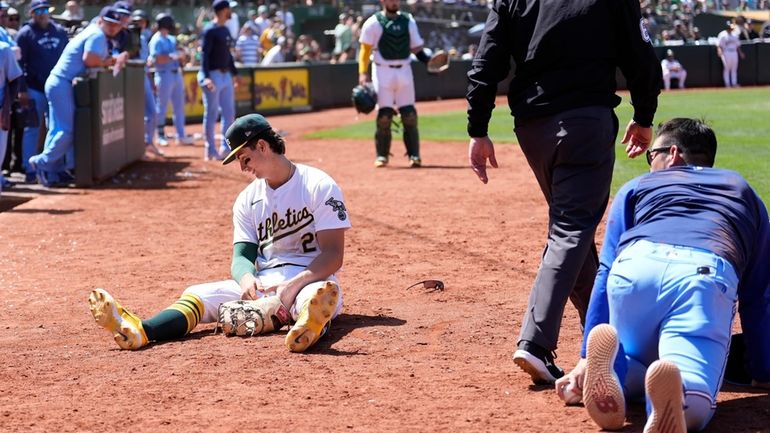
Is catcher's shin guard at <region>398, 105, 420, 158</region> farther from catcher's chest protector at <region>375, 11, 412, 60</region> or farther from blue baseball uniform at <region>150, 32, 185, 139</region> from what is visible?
blue baseball uniform at <region>150, 32, 185, 139</region>

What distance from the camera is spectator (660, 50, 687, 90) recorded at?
36.7 m

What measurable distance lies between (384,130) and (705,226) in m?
11.7

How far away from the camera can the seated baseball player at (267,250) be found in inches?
245

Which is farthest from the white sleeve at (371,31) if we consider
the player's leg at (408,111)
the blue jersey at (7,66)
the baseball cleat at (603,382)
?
the baseball cleat at (603,382)

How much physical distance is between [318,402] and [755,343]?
193 centimetres

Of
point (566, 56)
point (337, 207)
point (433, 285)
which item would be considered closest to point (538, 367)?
point (566, 56)

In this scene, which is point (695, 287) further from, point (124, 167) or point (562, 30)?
point (124, 167)

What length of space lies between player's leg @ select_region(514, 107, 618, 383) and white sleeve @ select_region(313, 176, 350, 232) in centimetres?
149

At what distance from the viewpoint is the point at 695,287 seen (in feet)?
14.5

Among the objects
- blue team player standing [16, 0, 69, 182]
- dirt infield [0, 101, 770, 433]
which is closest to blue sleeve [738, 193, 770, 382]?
dirt infield [0, 101, 770, 433]

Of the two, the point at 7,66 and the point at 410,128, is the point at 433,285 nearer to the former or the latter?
the point at 7,66

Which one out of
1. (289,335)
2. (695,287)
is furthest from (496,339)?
(695,287)

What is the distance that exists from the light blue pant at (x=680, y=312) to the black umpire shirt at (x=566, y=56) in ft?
2.94

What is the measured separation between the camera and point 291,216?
21.4ft
